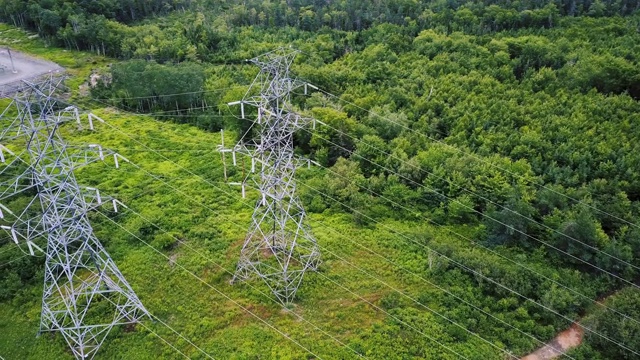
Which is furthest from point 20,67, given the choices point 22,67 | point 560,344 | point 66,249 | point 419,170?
point 560,344

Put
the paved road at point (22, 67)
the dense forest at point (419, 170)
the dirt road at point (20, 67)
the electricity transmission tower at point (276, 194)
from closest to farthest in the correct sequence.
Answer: the electricity transmission tower at point (276, 194), the dense forest at point (419, 170), the dirt road at point (20, 67), the paved road at point (22, 67)

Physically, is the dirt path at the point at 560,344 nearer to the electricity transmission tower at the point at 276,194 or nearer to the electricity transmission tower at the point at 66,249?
the electricity transmission tower at the point at 276,194

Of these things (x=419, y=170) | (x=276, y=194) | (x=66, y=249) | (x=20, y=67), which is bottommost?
(x=419, y=170)

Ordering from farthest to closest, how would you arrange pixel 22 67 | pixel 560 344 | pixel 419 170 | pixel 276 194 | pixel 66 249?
pixel 22 67
pixel 419 170
pixel 276 194
pixel 560 344
pixel 66 249

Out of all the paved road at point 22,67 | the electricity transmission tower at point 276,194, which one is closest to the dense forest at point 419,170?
the electricity transmission tower at point 276,194

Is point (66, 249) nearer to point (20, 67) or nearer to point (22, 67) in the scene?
point (22, 67)

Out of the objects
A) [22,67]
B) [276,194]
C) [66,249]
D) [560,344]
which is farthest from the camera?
[22,67]

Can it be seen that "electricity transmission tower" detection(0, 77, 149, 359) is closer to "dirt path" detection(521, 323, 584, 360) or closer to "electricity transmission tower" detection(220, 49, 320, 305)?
"electricity transmission tower" detection(220, 49, 320, 305)
